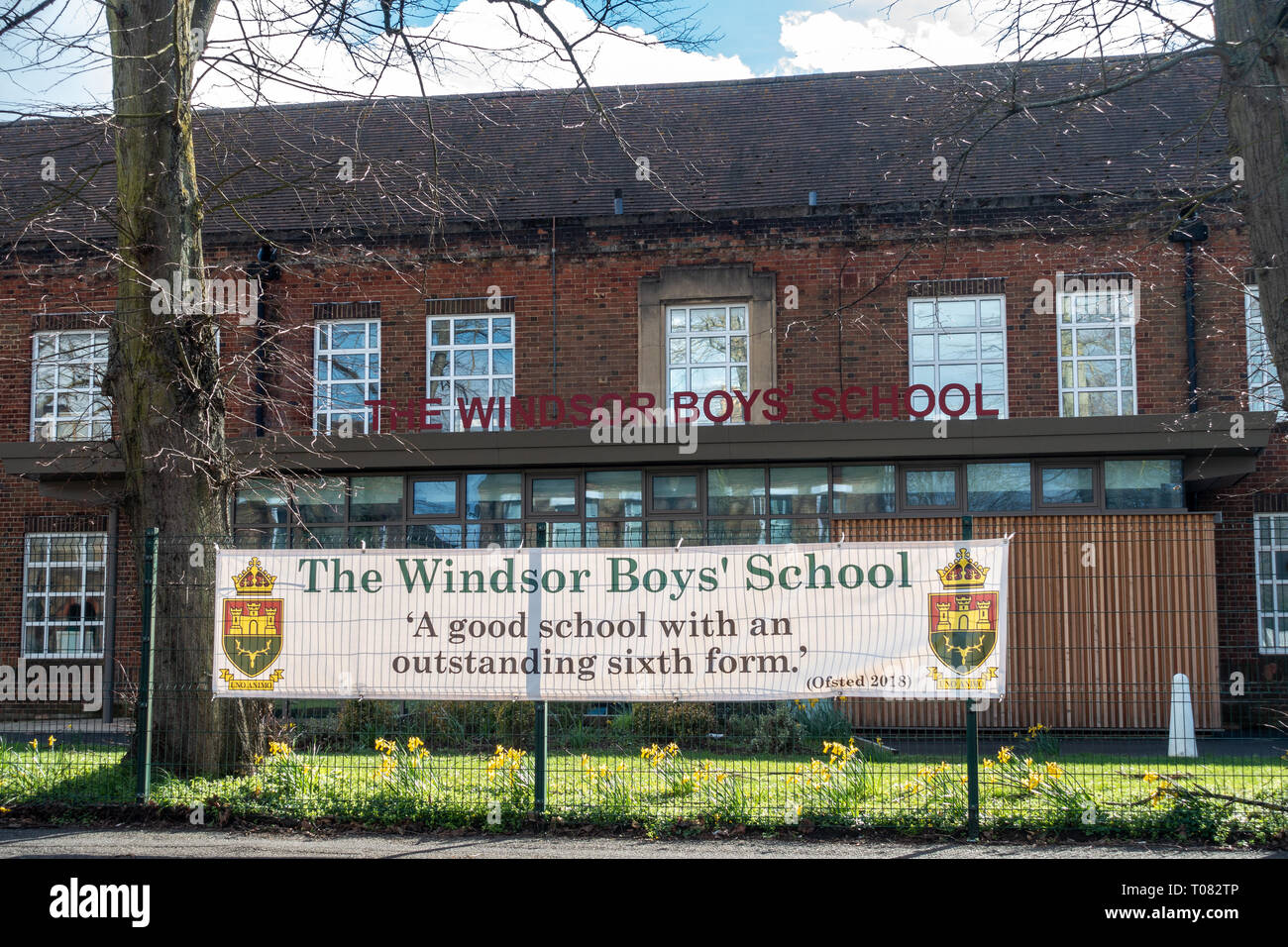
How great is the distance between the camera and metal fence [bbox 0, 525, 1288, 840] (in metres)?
7.79

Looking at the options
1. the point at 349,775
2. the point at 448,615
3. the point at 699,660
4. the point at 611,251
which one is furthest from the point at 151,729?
the point at 611,251

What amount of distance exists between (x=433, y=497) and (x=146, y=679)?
6.98m

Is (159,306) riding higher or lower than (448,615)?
higher

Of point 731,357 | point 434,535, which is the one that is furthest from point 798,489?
point 434,535

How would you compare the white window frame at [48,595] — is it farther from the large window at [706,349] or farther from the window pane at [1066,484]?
the window pane at [1066,484]

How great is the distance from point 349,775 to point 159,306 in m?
4.15

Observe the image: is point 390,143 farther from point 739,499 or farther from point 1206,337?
point 1206,337

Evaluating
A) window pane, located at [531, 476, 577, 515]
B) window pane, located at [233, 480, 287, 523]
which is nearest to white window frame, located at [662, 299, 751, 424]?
window pane, located at [531, 476, 577, 515]

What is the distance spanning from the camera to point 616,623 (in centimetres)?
809

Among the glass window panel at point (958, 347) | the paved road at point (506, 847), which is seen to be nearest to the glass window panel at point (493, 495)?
the glass window panel at point (958, 347)

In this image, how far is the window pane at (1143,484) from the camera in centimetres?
1415

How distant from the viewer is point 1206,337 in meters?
15.1

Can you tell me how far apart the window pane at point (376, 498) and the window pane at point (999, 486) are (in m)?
7.69

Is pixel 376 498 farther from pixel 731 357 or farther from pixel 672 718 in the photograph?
pixel 672 718
